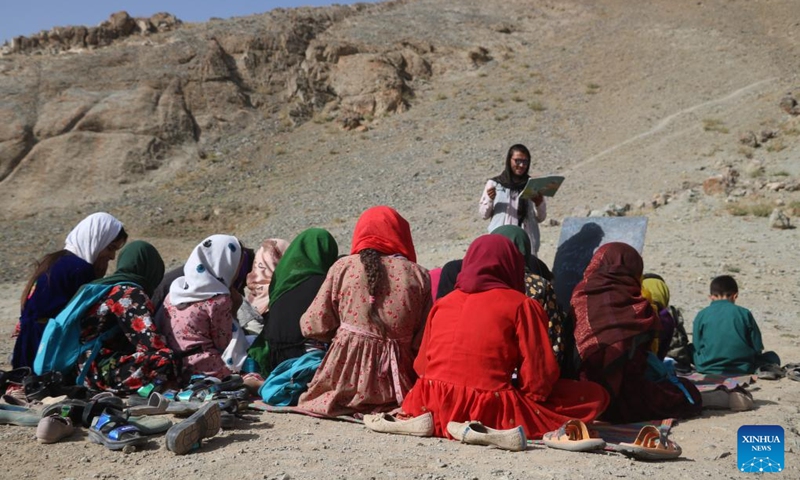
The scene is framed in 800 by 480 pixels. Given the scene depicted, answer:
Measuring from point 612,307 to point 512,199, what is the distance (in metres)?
2.18

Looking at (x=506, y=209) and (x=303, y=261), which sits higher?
(x=506, y=209)

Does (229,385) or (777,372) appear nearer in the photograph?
(229,385)

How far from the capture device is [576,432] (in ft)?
11.2

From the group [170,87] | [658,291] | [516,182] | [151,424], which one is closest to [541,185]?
[516,182]

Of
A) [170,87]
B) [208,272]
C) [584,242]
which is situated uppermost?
[170,87]

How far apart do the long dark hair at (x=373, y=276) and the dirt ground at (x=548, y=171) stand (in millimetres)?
539

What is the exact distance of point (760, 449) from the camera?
331 centimetres

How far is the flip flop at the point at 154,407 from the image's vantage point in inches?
155

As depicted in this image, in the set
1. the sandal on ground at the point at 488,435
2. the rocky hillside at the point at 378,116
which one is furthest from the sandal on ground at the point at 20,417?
the rocky hillside at the point at 378,116

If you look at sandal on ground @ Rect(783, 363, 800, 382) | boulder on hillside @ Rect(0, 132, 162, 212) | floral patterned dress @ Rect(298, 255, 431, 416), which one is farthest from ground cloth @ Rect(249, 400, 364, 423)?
boulder on hillside @ Rect(0, 132, 162, 212)

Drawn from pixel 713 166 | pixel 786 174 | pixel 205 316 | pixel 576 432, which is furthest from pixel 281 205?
pixel 576 432

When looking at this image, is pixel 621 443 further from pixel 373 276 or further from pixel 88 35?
pixel 88 35

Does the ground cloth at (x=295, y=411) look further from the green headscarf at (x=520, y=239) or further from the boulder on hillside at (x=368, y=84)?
the boulder on hillside at (x=368, y=84)

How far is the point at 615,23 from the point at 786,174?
17859mm
